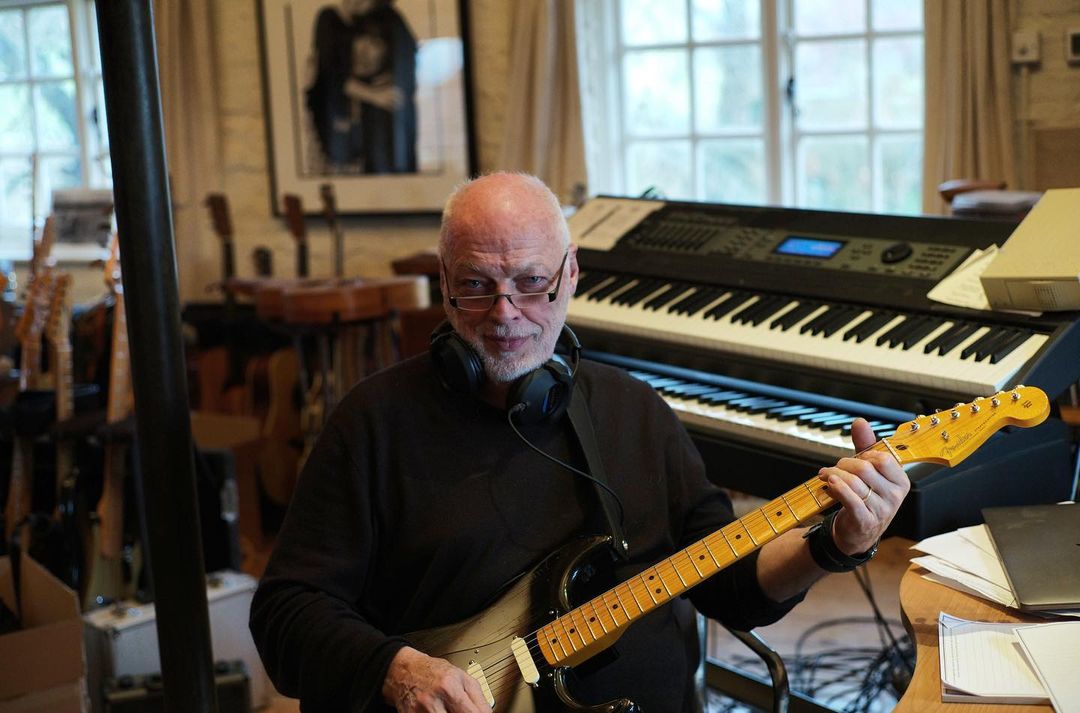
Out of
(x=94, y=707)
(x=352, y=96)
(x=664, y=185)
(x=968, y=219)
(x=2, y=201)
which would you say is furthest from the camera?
(x=2, y=201)

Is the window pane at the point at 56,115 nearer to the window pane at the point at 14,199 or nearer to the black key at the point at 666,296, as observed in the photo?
the window pane at the point at 14,199

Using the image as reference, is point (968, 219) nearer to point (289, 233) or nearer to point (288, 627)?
point (288, 627)

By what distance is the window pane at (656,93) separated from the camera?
15.7 ft

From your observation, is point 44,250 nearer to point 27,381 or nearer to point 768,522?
point 27,381

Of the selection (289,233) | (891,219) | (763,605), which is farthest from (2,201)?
(763,605)

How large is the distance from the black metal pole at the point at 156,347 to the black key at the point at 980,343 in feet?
4.12

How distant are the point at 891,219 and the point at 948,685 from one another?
4.24ft

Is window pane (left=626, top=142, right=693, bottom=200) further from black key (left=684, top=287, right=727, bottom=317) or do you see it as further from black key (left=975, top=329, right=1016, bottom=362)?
black key (left=975, top=329, right=1016, bottom=362)

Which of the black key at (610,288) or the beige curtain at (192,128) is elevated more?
the beige curtain at (192,128)

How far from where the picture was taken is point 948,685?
52.6 inches

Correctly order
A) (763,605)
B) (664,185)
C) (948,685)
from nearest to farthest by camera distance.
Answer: (948,685) → (763,605) → (664,185)

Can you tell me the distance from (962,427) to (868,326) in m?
0.75

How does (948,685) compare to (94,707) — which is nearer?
(948,685)

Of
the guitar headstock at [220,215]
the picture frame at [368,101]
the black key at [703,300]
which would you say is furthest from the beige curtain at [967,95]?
the guitar headstock at [220,215]
